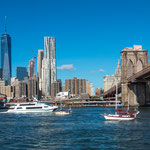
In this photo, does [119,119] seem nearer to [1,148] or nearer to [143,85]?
[1,148]

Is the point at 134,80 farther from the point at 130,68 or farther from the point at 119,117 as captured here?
the point at 119,117

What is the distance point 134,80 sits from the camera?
98.4 m

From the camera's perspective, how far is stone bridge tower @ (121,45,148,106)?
106250 mm

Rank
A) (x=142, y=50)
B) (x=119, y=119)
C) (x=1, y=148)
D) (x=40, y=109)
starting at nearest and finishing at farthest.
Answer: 1. (x=1, y=148)
2. (x=119, y=119)
3. (x=40, y=109)
4. (x=142, y=50)

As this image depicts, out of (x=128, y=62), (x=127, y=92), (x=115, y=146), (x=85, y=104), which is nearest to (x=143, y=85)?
(x=127, y=92)

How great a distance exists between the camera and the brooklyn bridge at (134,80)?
10449cm

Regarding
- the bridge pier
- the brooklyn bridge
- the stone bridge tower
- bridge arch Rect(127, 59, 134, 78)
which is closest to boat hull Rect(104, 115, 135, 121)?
the brooklyn bridge

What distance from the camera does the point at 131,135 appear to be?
33.7 m

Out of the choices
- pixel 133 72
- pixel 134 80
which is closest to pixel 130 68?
pixel 133 72

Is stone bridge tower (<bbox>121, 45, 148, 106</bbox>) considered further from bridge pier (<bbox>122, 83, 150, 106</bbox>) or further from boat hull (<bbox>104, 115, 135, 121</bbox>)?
boat hull (<bbox>104, 115, 135, 121</bbox>)

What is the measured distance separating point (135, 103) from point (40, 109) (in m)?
38.8

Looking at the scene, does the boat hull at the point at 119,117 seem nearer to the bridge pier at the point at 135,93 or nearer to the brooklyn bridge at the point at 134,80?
the brooklyn bridge at the point at 134,80

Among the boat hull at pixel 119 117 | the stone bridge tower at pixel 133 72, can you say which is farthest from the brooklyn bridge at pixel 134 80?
the boat hull at pixel 119 117

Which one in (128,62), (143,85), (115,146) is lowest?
(115,146)
